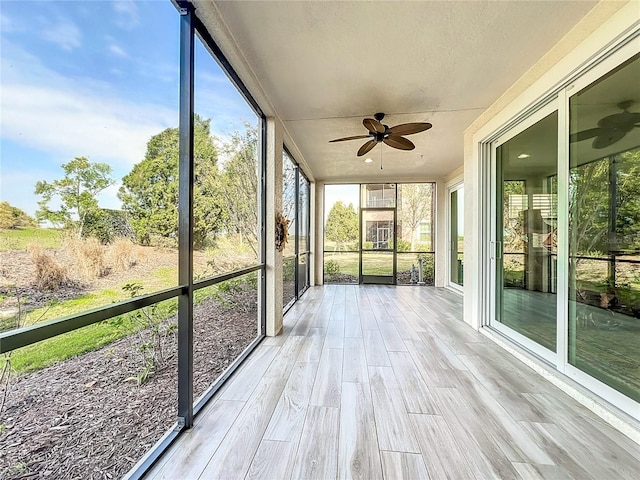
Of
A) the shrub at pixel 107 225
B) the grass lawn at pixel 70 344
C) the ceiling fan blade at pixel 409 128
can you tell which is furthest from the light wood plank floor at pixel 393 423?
the ceiling fan blade at pixel 409 128

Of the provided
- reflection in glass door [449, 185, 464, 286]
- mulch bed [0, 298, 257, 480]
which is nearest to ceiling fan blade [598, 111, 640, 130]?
mulch bed [0, 298, 257, 480]

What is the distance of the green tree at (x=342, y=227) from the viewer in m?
7.48

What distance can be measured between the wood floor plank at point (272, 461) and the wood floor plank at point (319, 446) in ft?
0.14

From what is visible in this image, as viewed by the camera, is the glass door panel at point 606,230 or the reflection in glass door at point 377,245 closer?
the glass door panel at point 606,230

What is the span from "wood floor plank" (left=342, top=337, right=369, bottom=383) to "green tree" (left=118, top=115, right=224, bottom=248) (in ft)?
5.39

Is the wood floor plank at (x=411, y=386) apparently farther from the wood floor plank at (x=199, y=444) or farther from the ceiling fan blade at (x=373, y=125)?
the ceiling fan blade at (x=373, y=125)

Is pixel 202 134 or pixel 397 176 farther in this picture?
pixel 397 176

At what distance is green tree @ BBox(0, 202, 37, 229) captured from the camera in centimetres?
89

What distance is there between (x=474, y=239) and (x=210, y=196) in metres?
3.26

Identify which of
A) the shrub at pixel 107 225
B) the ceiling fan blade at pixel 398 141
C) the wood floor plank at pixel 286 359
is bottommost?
the wood floor plank at pixel 286 359

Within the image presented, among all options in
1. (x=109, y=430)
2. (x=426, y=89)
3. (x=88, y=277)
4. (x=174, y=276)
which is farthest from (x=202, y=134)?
(x=426, y=89)

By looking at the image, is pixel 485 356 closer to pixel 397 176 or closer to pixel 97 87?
pixel 97 87

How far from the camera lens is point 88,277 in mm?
1193

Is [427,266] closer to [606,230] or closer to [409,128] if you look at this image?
[409,128]
